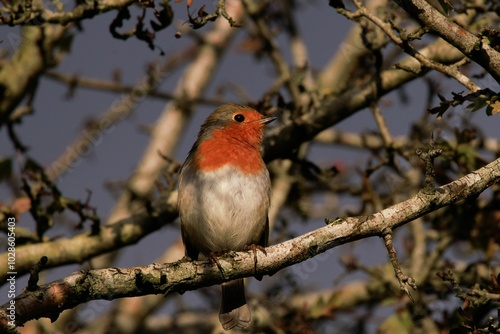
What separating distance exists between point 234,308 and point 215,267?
7.99 feet

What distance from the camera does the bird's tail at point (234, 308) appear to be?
701 centimetres

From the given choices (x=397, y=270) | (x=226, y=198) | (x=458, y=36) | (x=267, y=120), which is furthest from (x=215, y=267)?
(x=267, y=120)

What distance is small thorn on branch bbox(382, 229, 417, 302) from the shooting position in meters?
4.21

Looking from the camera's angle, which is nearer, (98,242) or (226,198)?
(226,198)

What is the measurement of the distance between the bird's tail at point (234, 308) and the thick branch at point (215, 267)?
2237mm

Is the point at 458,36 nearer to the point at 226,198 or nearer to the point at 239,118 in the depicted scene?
the point at 226,198

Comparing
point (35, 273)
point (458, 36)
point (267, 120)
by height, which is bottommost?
point (35, 273)

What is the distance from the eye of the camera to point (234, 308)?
281 inches

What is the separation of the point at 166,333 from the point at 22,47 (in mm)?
4224

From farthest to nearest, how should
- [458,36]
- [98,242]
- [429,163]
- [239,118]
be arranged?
[239,118], [98,242], [458,36], [429,163]

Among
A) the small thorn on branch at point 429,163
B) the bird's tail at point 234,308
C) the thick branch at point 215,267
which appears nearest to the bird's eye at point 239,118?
the bird's tail at point 234,308

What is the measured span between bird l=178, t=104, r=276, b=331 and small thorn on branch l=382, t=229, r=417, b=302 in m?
2.04

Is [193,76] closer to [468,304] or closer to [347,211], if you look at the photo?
[347,211]

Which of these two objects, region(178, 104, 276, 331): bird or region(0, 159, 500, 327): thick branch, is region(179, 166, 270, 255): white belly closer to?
region(178, 104, 276, 331): bird
